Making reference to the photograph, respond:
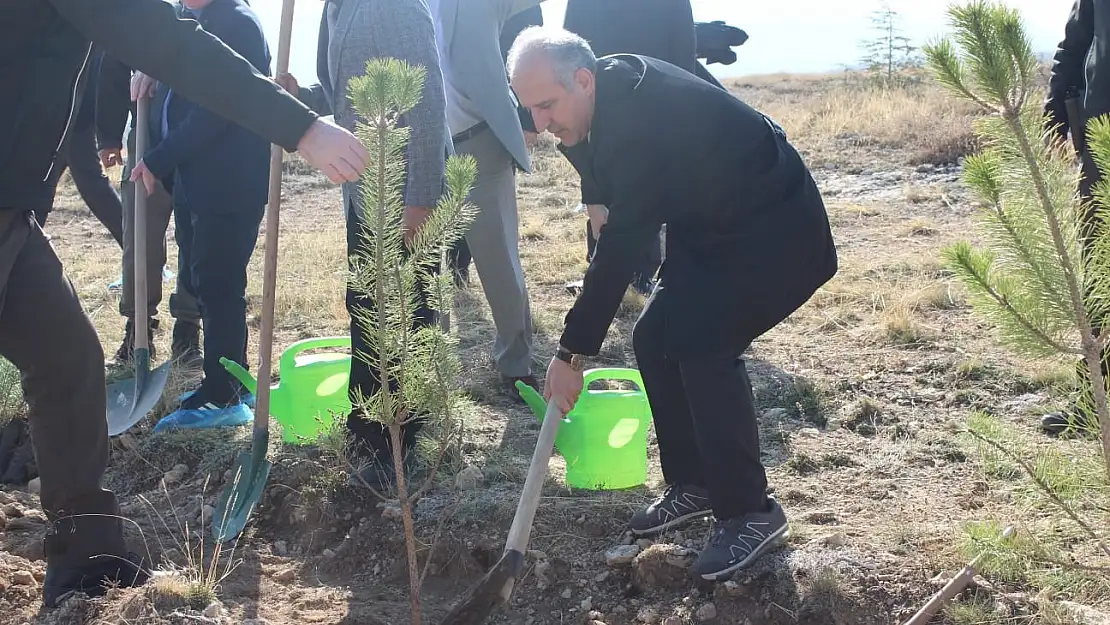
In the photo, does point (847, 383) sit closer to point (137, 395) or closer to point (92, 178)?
point (137, 395)

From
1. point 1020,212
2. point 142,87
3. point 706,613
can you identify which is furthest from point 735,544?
point 142,87

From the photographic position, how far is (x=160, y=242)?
202 inches

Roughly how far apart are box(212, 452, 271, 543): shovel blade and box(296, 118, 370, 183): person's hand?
144 cm

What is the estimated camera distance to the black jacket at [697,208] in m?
2.61

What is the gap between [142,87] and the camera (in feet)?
14.2

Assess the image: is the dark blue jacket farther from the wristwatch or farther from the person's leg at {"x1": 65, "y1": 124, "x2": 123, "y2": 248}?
the wristwatch

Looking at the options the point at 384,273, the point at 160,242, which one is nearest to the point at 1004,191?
the point at 384,273

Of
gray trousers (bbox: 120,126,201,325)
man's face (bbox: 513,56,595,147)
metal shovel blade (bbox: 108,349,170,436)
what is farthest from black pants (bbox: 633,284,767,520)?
gray trousers (bbox: 120,126,201,325)

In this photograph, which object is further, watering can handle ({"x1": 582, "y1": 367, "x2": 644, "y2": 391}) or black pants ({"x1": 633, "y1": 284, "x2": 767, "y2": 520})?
watering can handle ({"x1": 582, "y1": 367, "x2": 644, "y2": 391})

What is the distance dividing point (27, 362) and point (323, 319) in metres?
3.05

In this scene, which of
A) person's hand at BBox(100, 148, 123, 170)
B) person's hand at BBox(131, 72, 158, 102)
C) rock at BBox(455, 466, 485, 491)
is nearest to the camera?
rock at BBox(455, 466, 485, 491)

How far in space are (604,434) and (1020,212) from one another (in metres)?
1.75

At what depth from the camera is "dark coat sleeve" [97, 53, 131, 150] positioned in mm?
4902

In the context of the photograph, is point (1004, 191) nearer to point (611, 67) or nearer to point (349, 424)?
point (611, 67)
